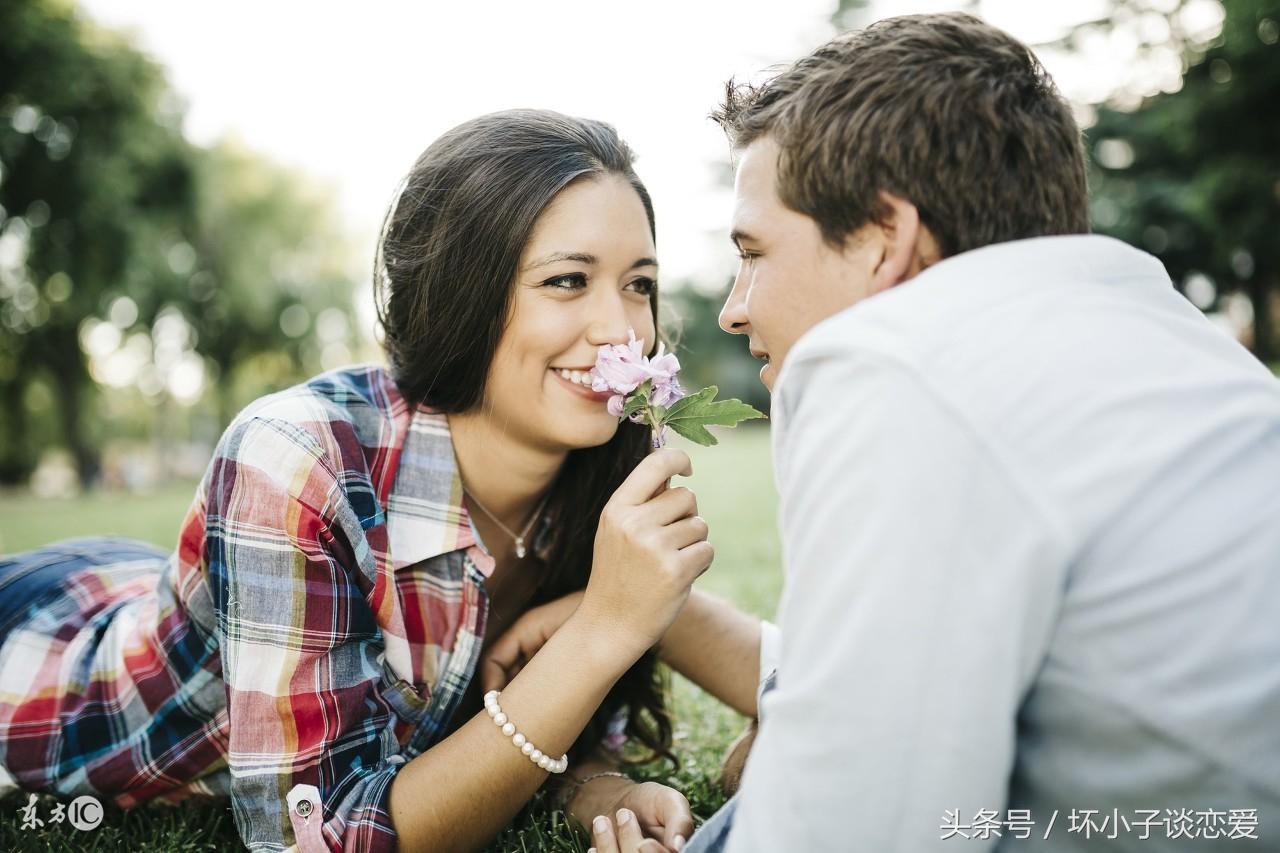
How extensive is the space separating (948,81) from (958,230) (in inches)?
13.1

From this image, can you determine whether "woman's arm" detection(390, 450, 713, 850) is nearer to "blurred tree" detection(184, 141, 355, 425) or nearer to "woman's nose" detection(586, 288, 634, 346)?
"woman's nose" detection(586, 288, 634, 346)

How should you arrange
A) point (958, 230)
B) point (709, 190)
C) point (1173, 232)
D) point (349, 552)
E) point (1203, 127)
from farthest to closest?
point (709, 190) < point (1173, 232) < point (1203, 127) < point (349, 552) < point (958, 230)

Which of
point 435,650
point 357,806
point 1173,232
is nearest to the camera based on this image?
point 357,806

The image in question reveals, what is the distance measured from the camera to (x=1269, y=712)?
155 centimetres

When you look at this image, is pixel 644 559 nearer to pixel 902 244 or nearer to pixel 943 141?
pixel 902 244

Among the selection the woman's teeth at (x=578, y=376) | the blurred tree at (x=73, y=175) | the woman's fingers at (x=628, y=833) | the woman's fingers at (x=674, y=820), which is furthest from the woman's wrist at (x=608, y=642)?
the blurred tree at (x=73, y=175)

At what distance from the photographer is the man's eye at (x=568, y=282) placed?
3111 mm

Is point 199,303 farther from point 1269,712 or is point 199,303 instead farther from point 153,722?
point 1269,712

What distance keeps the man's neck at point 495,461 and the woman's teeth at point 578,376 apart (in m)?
0.31

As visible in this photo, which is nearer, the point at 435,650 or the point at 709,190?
the point at 435,650

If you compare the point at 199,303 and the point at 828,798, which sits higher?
the point at 828,798

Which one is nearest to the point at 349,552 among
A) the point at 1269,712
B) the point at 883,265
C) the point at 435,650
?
the point at 435,650

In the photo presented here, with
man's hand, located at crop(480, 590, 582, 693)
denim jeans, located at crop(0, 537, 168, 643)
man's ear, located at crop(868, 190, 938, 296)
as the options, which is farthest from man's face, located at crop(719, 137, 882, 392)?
denim jeans, located at crop(0, 537, 168, 643)

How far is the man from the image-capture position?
1.45 m
